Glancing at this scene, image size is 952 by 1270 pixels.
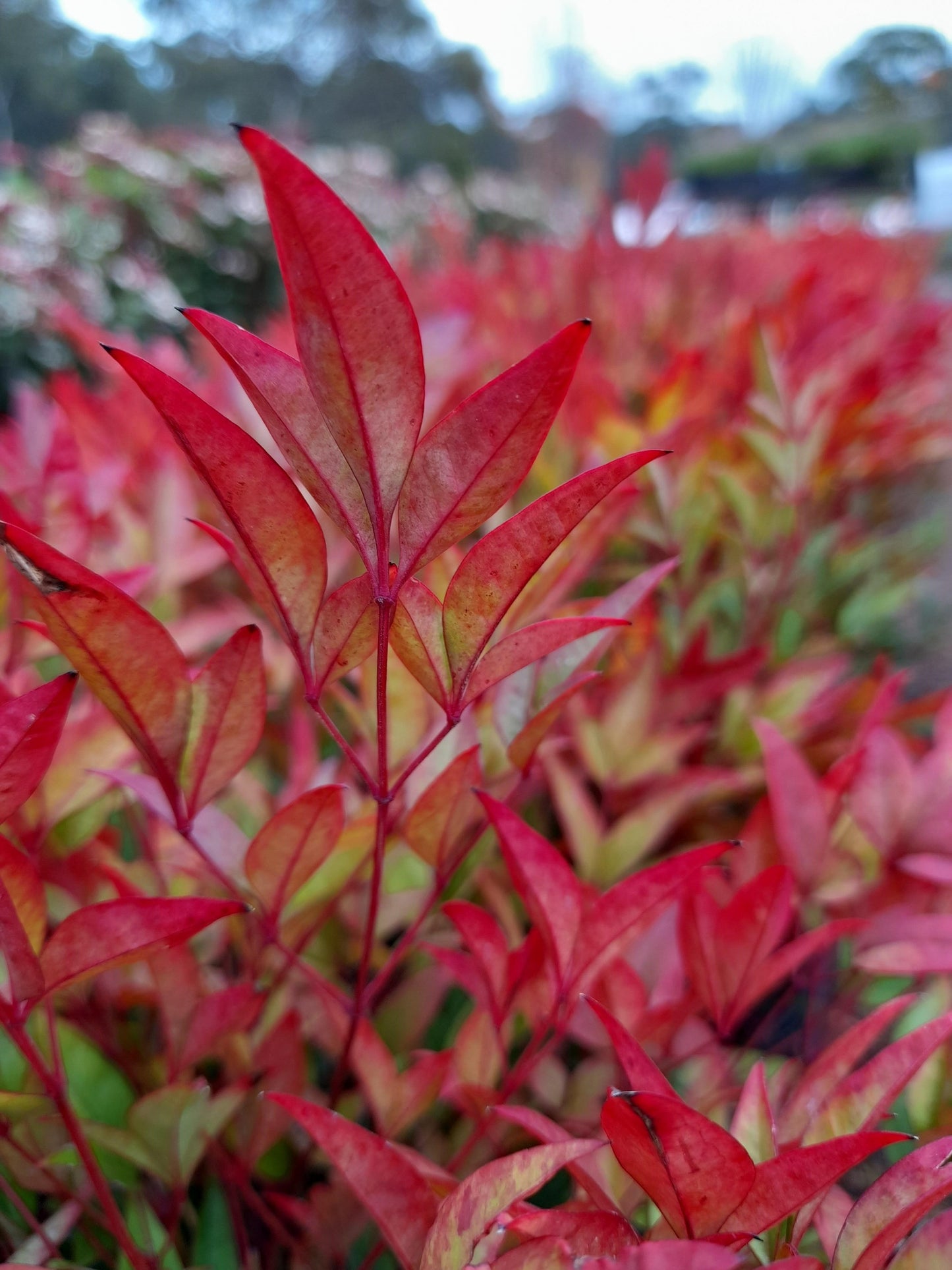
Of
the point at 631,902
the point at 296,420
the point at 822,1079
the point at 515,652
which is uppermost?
the point at 296,420

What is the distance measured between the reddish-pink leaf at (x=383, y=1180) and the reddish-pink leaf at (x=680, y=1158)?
9cm

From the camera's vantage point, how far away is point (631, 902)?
39 cm

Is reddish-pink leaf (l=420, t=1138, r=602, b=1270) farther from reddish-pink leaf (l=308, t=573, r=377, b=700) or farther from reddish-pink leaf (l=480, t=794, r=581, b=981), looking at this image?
reddish-pink leaf (l=308, t=573, r=377, b=700)

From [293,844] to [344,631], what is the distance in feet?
0.44

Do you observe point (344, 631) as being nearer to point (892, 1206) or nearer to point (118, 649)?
point (118, 649)

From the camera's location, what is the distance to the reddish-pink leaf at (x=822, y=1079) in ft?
1.31

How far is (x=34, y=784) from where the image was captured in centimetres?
33

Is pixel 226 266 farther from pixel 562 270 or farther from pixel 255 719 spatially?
pixel 255 719

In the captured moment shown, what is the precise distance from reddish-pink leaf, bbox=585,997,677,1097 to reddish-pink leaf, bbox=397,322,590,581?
17 centimetres

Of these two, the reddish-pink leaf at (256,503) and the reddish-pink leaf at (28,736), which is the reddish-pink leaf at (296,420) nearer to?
the reddish-pink leaf at (256,503)

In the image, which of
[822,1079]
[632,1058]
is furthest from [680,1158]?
[822,1079]

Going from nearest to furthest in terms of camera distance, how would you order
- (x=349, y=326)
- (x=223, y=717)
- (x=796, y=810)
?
(x=349, y=326) → (x=223, y=717) → (x=796, y=810)

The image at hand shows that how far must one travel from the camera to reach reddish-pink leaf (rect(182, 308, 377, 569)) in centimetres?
27

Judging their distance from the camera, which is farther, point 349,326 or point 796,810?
point 796,810
